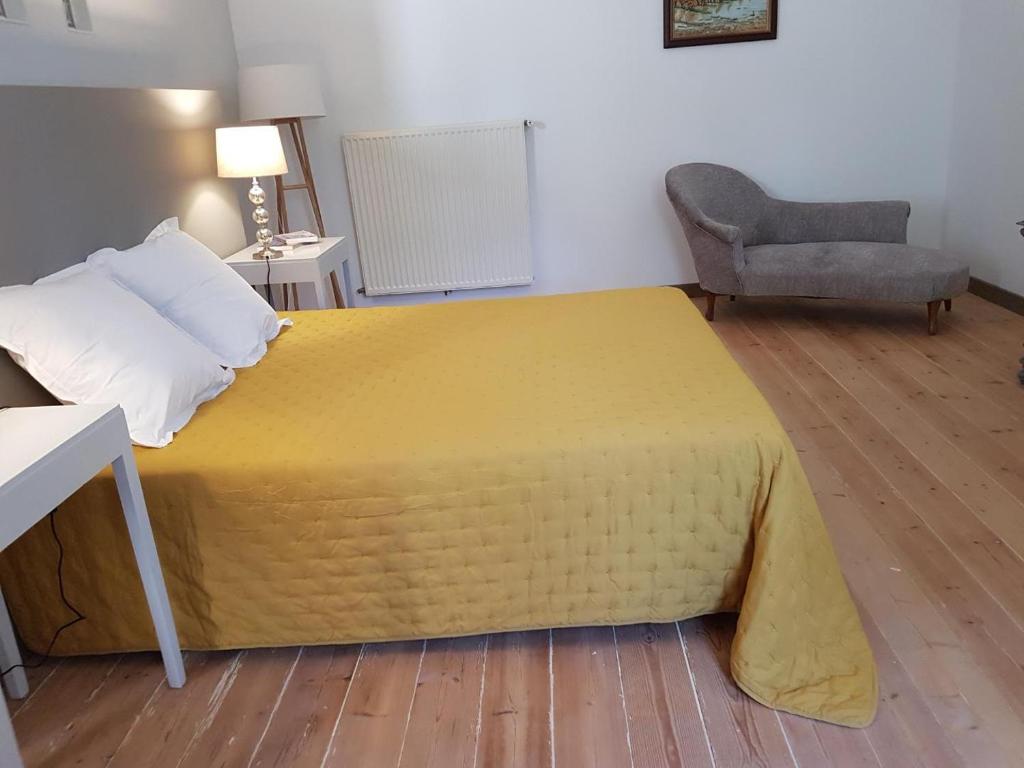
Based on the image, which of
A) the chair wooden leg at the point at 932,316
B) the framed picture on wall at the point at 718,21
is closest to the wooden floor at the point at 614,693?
the chair wooden leg at the point at 932,316

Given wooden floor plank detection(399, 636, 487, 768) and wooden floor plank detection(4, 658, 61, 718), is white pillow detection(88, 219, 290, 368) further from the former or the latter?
wooden floor plank detection(399, 636, 487, 768)

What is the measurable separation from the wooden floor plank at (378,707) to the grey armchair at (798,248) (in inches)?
107

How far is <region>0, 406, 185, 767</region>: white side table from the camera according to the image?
1.35 metres

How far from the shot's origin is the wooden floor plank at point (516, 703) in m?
1.62

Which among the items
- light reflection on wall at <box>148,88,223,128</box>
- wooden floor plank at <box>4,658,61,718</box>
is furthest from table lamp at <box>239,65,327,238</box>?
wooden floor plank at <box>4,658,61,718</box>

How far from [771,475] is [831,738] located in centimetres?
53

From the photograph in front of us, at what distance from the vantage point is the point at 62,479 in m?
1.48

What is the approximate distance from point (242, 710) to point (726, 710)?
41.1 inches

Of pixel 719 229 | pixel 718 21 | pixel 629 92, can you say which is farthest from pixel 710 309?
pixel 718 21

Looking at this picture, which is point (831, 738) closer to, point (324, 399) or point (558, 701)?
point (558, 701)

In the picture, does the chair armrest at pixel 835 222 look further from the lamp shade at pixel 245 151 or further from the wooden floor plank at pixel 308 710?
the wooden floor plank at pixel 308 710

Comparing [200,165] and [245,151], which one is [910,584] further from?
[200,165]

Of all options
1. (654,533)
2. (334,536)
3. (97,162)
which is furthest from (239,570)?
(97,162)

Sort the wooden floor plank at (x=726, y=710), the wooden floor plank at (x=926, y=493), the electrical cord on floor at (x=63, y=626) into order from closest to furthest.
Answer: the wooden floor plank at (x=726, y=710), the electrical cord on floor at (x=63, y=626), the wooden floor plank at (x=926, y=493)
